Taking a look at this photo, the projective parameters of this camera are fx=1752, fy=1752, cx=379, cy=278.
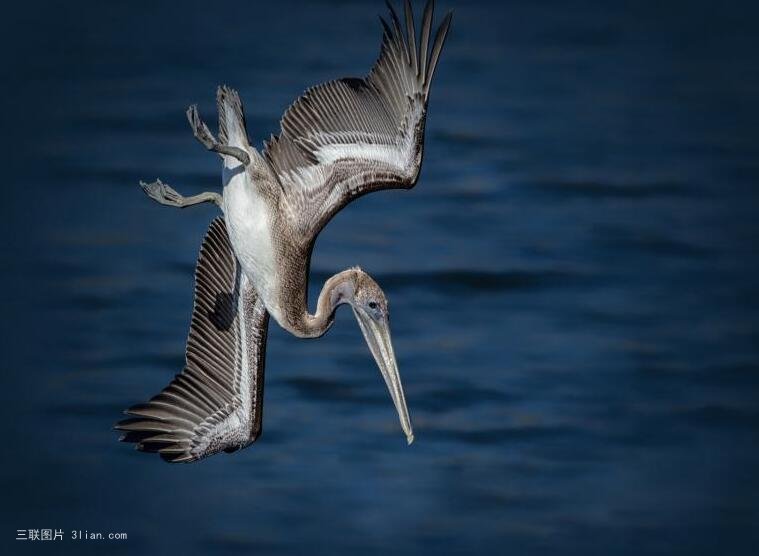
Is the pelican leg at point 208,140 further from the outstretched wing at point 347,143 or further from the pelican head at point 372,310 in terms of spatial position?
the pelican head at point 372,310

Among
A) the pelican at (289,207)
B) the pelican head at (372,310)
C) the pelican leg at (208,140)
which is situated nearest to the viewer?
the pelican leg at (208,140)

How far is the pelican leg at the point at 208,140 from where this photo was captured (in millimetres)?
10500

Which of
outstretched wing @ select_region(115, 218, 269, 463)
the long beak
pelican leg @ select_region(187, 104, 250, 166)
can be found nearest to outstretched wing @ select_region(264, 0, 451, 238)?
pelican leg @ select_region(187, 104, 250, 166)

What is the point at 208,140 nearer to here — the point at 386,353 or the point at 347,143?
the point at 347,143

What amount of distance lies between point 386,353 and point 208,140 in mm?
1916

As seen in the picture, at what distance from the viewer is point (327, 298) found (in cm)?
1116

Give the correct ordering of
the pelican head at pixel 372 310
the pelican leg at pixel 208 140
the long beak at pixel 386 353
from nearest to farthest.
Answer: the pelican leg at pixel 208 140 → the pelican head at pixel 372 310 → the long beak at pixel 386 353

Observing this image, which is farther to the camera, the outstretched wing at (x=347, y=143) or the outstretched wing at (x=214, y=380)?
the outstretched wing at (x=214, y=380)

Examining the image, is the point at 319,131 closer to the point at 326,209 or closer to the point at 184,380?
the point at 326,209

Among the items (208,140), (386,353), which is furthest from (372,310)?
(208,140)

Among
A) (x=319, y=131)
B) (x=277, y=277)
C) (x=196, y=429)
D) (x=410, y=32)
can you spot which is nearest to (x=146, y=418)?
(x=196, y=429)

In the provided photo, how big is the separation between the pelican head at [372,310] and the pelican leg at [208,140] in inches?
42.0

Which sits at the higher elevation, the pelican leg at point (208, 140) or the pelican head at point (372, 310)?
the pelican leg at point (208, 140)

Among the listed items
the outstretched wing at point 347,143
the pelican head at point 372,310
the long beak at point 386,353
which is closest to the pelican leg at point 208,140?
the outstretched wing at point 347,143
